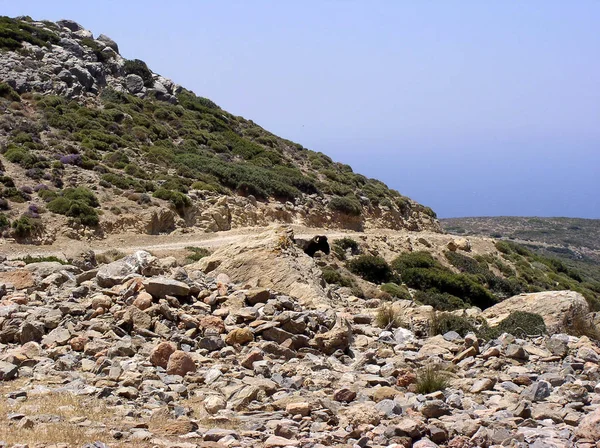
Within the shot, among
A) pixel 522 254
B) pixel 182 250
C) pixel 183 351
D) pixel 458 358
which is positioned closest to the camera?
pixel 183 351

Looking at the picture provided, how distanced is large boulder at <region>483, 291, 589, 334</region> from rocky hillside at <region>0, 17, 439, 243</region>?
722 inches

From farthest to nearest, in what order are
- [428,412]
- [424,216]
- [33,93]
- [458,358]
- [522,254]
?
[424,216] → [522,254] → [33,93] → [458,358] → [428,412]

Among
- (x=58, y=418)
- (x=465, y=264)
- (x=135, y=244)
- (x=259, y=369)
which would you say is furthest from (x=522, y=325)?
(x=465, y=264)

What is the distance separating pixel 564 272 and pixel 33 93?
38347mm

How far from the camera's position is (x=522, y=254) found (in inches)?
1793

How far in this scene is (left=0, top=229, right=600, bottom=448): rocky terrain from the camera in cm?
675

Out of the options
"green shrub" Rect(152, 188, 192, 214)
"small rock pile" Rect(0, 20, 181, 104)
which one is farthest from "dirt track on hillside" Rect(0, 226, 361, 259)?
"small rock pile" Rect(0, 20, 181, 104)

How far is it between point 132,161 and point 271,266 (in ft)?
79.4

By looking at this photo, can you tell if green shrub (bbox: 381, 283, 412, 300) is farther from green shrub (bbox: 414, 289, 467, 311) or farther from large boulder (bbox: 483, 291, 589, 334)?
large boulder (bbox: 483, 291, 589, 334)

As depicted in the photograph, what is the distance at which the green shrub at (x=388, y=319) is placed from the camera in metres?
12.4

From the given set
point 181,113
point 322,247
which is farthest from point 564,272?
point 181,113

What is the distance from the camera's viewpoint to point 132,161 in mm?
35781

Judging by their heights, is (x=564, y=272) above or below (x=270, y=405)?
above

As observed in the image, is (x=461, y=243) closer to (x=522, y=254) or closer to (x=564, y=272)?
(x=522, y=254)
